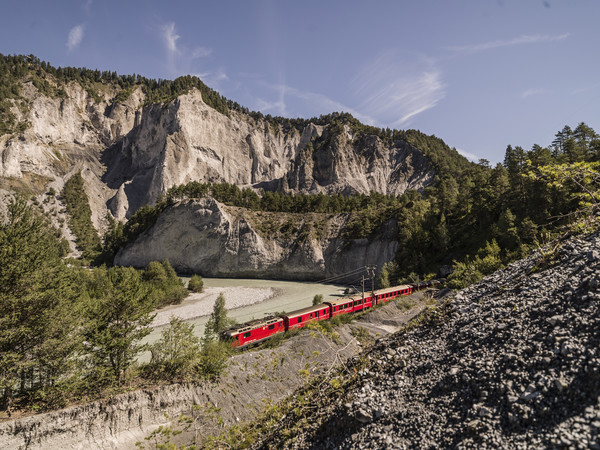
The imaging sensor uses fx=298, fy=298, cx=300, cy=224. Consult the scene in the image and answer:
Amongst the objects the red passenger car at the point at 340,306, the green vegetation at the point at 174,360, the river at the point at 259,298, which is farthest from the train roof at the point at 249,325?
the river at the point at 259,298

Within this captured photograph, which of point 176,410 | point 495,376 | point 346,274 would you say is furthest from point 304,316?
point 346,274

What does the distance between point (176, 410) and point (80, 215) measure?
4886 inches

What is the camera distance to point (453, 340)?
6.64 m

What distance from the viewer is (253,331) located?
22766 mm

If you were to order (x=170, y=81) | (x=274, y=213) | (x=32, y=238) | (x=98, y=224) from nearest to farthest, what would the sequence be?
(x=32, y=238), (x=274, y=213), (x=98, y=224), (x=170, y=81)

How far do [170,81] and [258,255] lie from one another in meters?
154

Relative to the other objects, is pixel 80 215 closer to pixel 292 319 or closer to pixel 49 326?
pixel 292 319

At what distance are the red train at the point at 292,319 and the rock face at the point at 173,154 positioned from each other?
9544 centimetres

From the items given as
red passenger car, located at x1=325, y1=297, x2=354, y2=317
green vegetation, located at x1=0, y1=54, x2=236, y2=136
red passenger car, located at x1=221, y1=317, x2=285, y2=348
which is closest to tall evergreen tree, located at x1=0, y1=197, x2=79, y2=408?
red passenger car, located at x1=221, y1=317, x2=285, y2=348

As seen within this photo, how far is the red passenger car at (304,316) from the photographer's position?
25.5 m

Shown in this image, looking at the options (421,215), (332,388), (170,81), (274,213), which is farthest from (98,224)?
(332,388)

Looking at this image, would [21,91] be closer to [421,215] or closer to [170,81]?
[170,81]

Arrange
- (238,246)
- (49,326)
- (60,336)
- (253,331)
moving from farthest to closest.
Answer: (238,246) → (253,331) → (60,336) → (49,326)

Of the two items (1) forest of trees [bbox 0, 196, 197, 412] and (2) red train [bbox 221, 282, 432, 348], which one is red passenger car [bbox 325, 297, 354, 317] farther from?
(1) forest of trees [bbox 0, 196, 197, 412]
